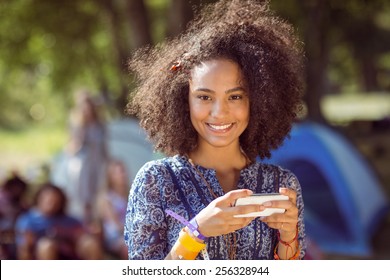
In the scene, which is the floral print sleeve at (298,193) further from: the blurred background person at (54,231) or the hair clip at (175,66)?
the blurred background person at (54,231)

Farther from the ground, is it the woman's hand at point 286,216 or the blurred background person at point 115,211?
the blurred background person at point 115,211

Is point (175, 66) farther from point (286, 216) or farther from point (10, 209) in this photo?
point (10, 209)

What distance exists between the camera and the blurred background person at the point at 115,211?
554cm

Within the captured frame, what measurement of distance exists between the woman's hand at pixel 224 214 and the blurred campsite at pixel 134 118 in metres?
0.50

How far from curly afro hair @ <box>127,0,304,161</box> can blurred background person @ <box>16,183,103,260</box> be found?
10.3 ft

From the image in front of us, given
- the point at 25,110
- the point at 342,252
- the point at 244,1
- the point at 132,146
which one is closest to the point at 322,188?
the point at 342,252

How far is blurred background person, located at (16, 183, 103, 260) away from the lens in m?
4.65

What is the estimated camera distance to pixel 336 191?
5.98m

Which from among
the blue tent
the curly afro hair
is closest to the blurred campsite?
the blue tent

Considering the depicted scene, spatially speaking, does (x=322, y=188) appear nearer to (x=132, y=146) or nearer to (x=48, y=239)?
(x=132, y=146)

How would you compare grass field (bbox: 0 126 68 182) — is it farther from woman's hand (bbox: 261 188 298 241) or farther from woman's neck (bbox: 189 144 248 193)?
woman's hand (bbox: 261 188 298 241)

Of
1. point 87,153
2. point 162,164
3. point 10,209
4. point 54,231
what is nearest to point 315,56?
point 87,153

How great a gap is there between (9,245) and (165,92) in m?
3.68

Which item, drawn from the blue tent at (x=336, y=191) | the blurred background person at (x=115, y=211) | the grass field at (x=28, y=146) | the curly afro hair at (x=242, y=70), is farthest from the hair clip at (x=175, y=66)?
the grass field at (x=28, y=146)
